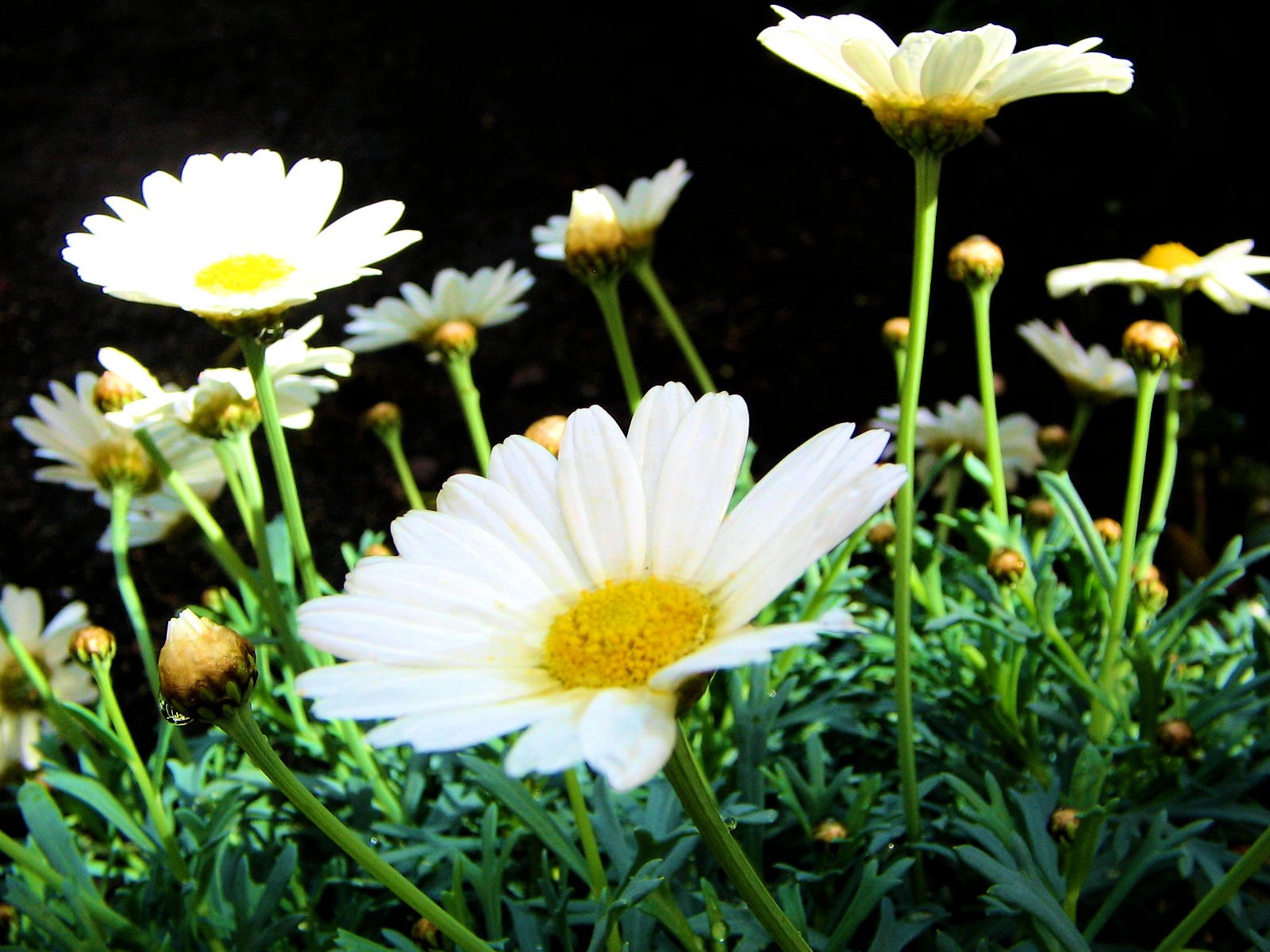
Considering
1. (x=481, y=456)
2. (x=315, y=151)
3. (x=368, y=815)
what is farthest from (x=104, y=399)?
(x=315, y=151)

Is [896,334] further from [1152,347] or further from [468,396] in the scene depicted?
[468,396]

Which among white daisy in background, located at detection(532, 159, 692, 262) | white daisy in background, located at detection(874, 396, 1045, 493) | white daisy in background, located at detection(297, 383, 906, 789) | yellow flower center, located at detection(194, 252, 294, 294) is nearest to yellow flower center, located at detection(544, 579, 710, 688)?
white daisy in background, located at detection(297, 383, 906, 789)

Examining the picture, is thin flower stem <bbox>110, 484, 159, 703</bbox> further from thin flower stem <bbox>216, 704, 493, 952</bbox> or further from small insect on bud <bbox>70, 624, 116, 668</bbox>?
thin flower stem <bbox>216, 704, 493, 952</bbox>

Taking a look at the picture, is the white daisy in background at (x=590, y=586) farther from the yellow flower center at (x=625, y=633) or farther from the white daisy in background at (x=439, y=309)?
the white daisy in background at (x=439, y=309)

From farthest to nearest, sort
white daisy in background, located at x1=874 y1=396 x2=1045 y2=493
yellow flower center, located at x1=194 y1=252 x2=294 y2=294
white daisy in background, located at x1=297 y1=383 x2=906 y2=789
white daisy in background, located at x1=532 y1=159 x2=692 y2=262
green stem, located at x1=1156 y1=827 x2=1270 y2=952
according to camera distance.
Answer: white daisy in background, located at x1=874 y1=396 x2=1045 y2=493
white daisy in background, located at x1=532 y1=159 x2=692 y2=262
yellow flower center, located at x1=194 y1=252 x2=294 y2=294
green stem, located at x1=1156 y1=827 x2=1270 y2=952
white daisy in background, located at x1=297 y1=383 x2=906 y2=789

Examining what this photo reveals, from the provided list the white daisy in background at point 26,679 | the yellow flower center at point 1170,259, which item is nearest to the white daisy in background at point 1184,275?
the yellow flower center at point 1170,259

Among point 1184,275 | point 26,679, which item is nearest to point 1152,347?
point 1184,275
